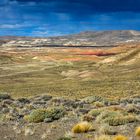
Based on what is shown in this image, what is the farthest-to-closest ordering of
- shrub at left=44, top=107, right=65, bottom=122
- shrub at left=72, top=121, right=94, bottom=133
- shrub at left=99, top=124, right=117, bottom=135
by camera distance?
shrub at left=44, top=107, right=65, bottom=122, shrub at left=72, top=121, right=94, bottom=133, shrub at left=99, top=124, right=117, bottom=135

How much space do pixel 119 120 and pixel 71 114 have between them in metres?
4.88

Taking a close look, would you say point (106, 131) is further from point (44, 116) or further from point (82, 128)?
point (44, 116)

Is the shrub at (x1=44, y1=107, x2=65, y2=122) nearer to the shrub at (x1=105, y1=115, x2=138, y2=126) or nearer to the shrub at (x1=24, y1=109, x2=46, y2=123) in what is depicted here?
the shrub at (x1=24, y1=109, x2=46, y2=123)

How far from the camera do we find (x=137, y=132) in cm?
1570

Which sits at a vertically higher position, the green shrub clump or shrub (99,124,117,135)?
shrub (99,124,117,135)

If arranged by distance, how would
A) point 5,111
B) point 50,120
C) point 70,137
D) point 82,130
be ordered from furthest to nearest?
point 5,111
point 50,120
point 82,130
point 70,137

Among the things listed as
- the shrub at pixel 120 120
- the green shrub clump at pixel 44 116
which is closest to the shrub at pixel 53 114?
the green shrub clump at pixel 44 116

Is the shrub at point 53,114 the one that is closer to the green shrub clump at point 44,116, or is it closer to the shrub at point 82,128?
the green shrub clump at point 44,116

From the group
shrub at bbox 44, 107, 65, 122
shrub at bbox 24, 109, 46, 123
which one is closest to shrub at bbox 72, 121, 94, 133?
shrub at bbox 44, 107, 65, 122

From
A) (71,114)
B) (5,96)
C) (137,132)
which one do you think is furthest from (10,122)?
(5,96)

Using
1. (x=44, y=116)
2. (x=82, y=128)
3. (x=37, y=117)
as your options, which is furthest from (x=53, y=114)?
(x=82, y=128)

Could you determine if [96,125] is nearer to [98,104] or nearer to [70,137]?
[70,137]

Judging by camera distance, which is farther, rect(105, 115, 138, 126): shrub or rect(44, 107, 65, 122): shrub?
rect(44, 107, 65, 122): shrub

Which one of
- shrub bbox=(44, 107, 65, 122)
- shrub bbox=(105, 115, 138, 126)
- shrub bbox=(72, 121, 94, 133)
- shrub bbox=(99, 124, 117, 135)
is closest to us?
shrub bbox=(99, 124, 117, 135)
